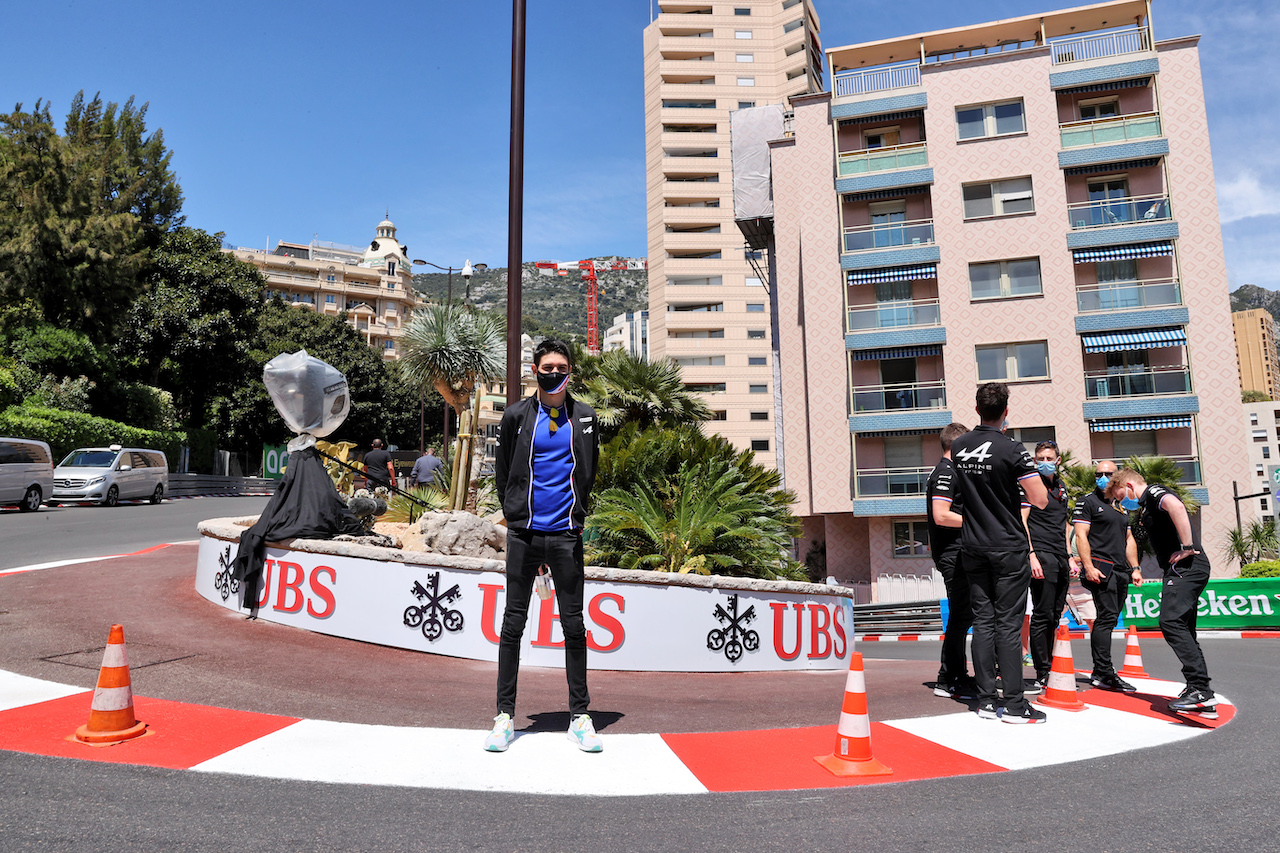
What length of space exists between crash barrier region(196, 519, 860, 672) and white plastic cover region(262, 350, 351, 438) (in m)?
1.88

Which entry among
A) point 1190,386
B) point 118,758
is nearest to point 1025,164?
point 1190,386

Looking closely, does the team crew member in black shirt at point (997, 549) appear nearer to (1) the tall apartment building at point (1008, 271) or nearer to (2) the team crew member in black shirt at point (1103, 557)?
(2) the team crew member in black shirt at point (1103, 557)

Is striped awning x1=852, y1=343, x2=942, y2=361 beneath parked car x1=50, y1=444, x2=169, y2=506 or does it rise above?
above

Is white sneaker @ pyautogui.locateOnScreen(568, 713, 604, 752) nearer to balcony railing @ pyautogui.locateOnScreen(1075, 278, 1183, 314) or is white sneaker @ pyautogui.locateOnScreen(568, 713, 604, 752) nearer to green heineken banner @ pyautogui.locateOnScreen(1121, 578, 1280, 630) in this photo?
Result: green heineken banner @ pyautogui.locateOnScreen(1121, 578, 1280, 630)

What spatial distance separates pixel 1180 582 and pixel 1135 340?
26209 millimetres

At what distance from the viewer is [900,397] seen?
96.7 ft

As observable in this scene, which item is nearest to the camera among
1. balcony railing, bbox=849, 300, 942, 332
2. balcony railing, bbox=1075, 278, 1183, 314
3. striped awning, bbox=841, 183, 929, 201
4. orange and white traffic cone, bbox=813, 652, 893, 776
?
orange and white traffic cone, bbox=813, 652, 893, 776

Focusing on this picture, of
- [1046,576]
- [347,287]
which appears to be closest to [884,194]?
[1046,576]

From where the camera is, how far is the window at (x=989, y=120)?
98.4 feet

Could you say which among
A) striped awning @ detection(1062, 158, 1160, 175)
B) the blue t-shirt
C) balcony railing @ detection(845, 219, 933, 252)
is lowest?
the blue t-shirt

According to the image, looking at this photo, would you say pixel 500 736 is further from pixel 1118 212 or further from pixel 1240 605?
pixel 1118 212

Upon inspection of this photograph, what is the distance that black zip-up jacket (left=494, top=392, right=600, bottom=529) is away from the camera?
4.02m

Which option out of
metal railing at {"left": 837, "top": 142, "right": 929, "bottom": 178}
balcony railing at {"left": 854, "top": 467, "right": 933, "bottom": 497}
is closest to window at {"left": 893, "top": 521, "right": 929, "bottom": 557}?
balcony railing at {"left": 854, "top": 467, "right": 933, "bottom": 497}

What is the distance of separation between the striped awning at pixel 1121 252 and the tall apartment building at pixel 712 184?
96.8 feet
